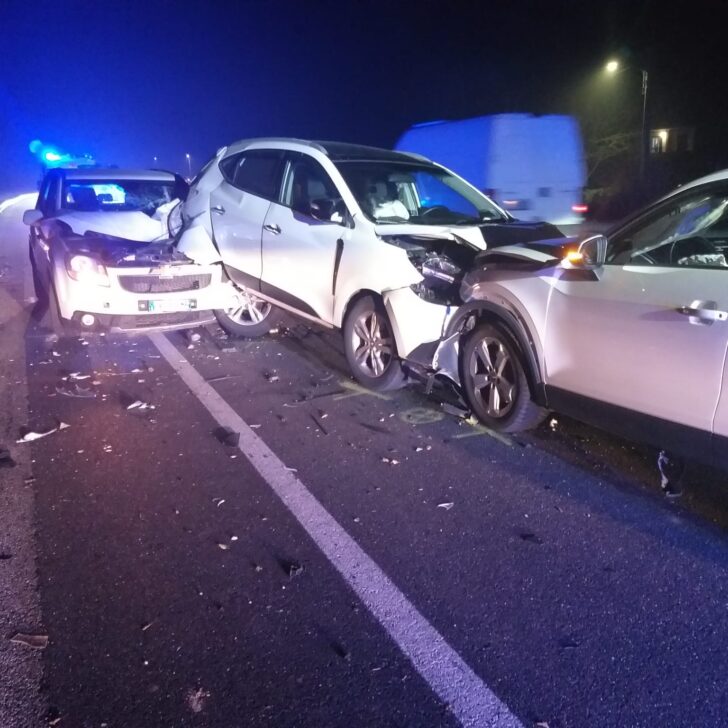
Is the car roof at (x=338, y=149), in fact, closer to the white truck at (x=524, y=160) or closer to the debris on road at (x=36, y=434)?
the debris on road at (x=36, y=434)

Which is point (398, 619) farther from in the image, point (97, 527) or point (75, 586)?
point (97, 527)

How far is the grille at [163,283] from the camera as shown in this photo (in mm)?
6746

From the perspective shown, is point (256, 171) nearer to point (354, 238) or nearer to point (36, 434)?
point (354, 238)

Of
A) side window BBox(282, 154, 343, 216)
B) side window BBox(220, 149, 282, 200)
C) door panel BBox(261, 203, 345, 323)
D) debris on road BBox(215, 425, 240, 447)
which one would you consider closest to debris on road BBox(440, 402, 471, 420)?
door panel BBox(261, 203, 345, 323)

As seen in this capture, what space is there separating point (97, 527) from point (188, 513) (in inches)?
19.3

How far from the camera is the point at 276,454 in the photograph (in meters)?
4.80

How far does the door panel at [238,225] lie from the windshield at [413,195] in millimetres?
1063

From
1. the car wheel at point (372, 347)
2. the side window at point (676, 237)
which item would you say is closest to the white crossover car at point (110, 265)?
the car wheel at point (372, 347)

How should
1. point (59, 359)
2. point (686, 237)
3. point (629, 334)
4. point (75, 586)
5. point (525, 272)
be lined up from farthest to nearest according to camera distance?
point (59, 359) → point (525, 272) → point (686, 237) → point (629, 334) → point (75, 586)

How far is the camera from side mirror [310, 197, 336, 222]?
19.0 feet

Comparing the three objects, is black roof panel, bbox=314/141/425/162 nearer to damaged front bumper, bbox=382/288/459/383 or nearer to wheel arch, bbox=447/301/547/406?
damaged front bumper, bbox=382/288/459/383

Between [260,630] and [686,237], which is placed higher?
[686,237]

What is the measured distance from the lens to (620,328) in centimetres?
387

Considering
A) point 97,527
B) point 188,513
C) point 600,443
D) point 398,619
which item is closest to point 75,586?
point 97,527
